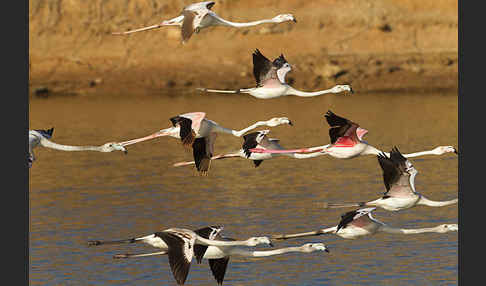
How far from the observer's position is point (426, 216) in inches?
1227

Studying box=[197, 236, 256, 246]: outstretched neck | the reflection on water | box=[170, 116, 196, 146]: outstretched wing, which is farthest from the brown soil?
box=[197, 236, 256, 246]: outstretched neck

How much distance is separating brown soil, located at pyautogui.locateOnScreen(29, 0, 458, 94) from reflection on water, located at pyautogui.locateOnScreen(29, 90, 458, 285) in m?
2.89

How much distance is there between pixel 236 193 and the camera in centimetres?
3503

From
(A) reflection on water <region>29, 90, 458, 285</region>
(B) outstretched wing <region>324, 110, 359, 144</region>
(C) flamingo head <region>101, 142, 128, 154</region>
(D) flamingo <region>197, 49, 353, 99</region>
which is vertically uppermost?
(D) flamingo <region>197, 49, 353, 99</region>

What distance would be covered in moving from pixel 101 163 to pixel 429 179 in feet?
36.0

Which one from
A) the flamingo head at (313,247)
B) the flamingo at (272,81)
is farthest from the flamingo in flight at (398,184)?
the flamingo at (272,81)

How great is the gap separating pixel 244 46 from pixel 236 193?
1084 inches

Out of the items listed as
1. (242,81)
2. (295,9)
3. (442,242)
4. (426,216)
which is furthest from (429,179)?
(295,9)

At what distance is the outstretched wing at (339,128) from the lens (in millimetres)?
20656

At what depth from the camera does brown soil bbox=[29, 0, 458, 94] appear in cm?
5991

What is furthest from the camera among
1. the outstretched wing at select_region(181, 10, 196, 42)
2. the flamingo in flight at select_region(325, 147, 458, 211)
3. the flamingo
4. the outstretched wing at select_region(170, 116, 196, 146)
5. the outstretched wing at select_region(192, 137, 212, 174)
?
the flamingo

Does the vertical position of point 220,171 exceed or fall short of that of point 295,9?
it falls short

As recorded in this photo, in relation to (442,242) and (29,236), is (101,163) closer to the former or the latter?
(29,236)

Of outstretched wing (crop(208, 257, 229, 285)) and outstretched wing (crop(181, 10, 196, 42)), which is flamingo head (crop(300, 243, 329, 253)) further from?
outstretched wing (crop(181, 10, 196, 42))
